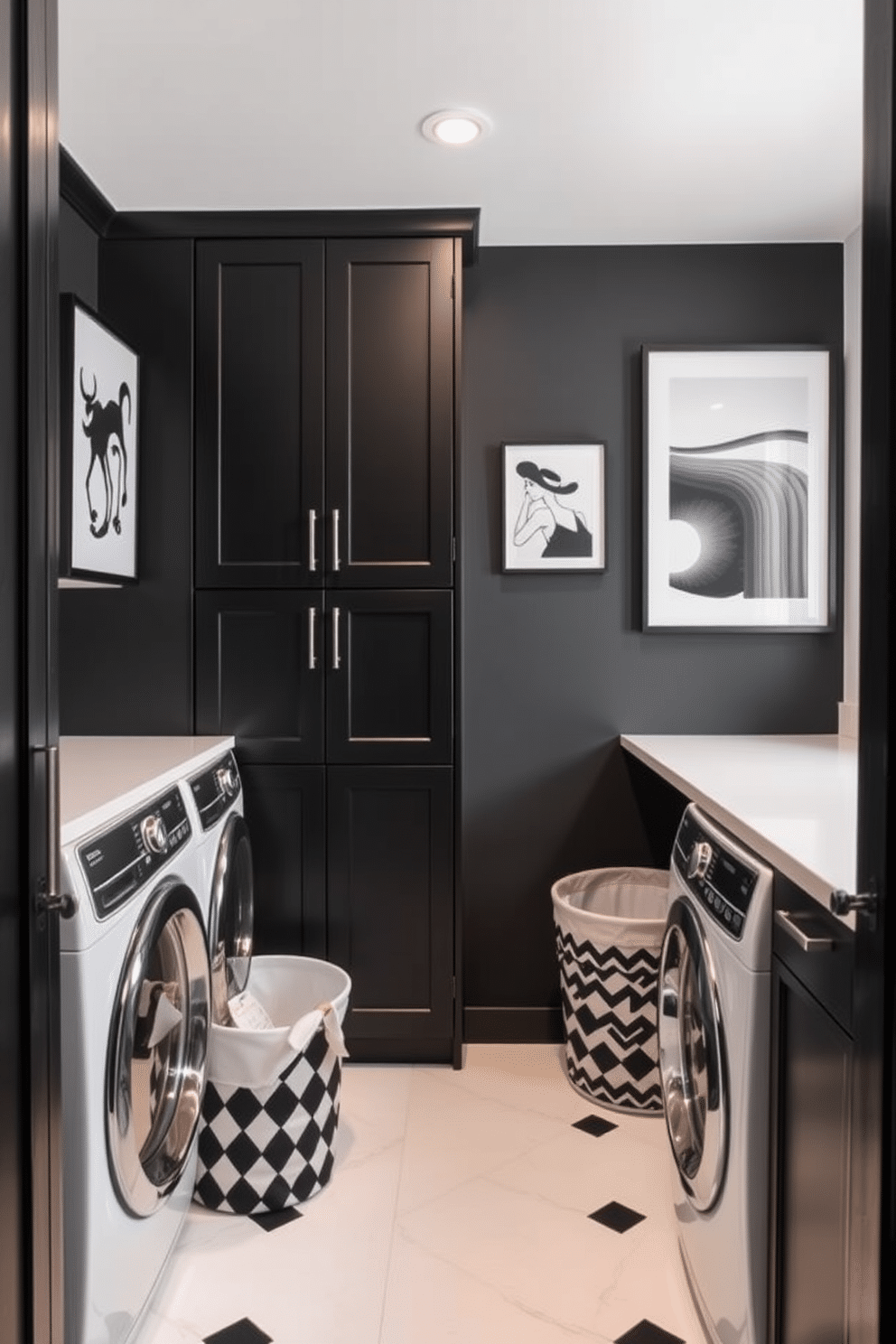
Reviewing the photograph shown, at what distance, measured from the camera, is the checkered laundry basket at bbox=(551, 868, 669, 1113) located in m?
2.51

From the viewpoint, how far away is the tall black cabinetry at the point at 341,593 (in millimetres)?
2738

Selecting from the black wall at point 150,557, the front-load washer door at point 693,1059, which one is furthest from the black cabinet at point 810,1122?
the black wall at point 150,557

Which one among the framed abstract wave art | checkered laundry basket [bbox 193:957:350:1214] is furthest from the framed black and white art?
checkered laundry basket [bbox 193:957:350:1214]

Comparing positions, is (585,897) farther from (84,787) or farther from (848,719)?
(84,787)

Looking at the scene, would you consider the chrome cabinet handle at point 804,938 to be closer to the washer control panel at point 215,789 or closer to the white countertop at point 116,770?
the white countertop at point 116,770

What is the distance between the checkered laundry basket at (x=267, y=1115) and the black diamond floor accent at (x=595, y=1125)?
0.69 m

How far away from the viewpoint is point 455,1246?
6.48ft

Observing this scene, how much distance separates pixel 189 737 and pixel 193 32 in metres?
1.70

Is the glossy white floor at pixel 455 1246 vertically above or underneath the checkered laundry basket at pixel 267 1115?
underneath

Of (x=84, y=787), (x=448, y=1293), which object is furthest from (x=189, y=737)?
(x=448, y=1293)

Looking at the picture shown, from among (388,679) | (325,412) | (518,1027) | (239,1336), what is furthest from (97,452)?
(518,1027)

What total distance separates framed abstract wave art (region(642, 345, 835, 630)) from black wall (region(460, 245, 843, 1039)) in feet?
0.23

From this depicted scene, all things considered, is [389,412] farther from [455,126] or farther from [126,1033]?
[126,1033]

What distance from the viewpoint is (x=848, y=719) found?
2900 mm
